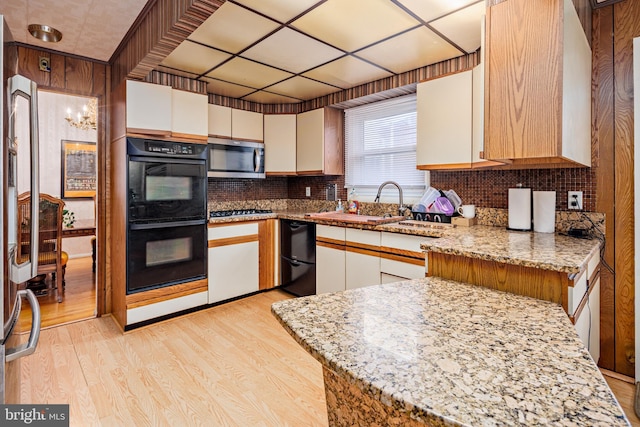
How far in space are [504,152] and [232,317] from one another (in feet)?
8.47

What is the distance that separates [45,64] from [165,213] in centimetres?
154

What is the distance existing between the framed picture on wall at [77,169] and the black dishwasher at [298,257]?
13.0ft

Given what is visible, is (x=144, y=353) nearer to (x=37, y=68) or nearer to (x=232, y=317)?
(x=232, y=317)

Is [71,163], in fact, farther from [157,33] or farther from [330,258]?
[330,258]

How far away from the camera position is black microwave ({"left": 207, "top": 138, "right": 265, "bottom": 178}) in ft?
11.6

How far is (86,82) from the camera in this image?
2982mm

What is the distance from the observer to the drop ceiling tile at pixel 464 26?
2.08m

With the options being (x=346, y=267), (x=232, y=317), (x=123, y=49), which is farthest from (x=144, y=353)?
(x=123, y=49)

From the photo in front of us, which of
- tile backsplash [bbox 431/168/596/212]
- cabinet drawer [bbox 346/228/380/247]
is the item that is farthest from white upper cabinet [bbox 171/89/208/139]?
tile backsplash [bbox 431/168/596/212]

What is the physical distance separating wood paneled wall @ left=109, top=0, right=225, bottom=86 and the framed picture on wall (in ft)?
11.3

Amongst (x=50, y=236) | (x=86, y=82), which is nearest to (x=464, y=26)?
(x=86, y=82)

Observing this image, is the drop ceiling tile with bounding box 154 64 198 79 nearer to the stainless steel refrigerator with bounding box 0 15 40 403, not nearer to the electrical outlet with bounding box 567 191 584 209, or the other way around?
the stainless steel refrigerator with bounding box 0 15 40 403

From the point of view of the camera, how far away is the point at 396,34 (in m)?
2.38

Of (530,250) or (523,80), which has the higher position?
(523,80)
